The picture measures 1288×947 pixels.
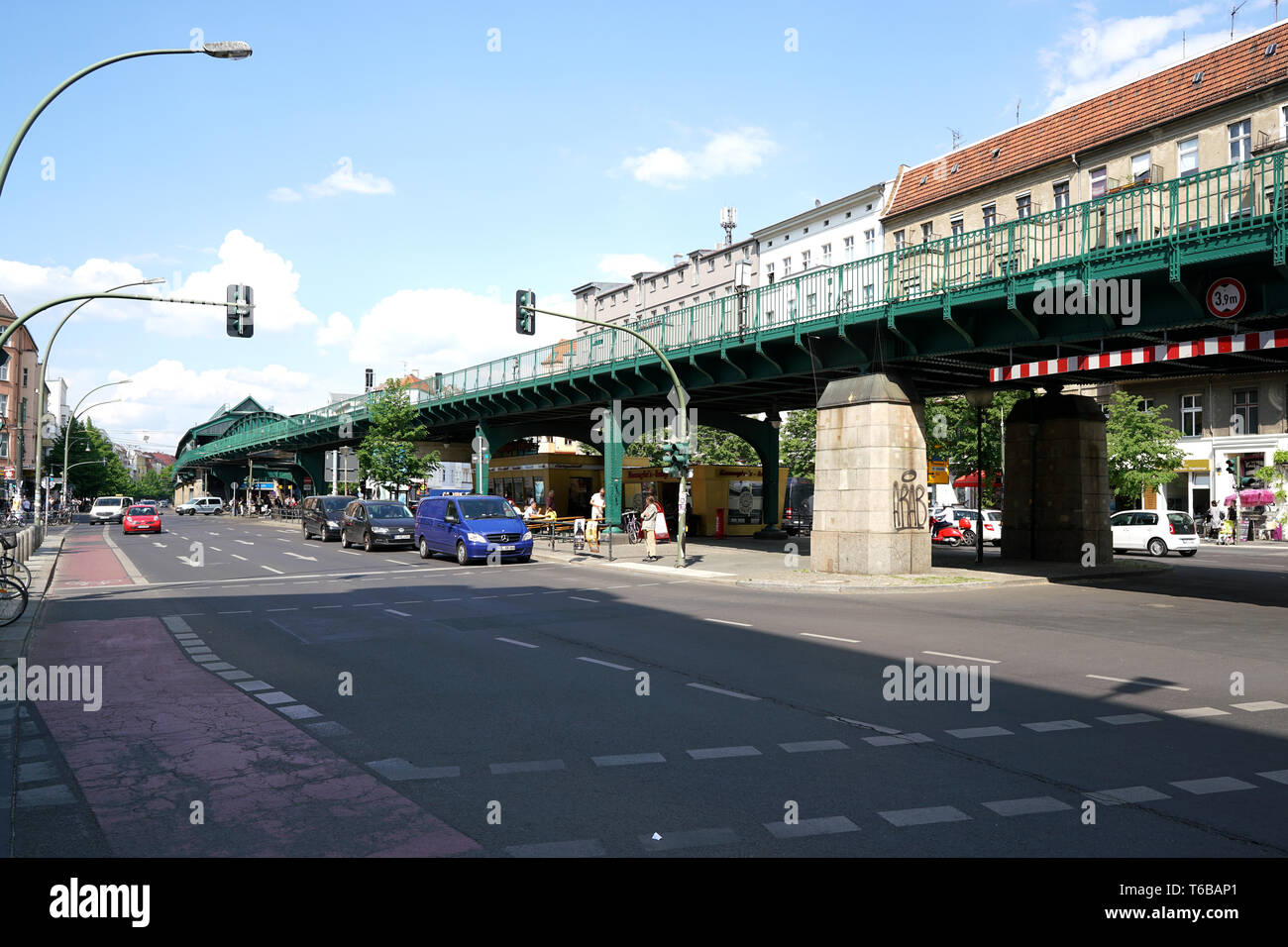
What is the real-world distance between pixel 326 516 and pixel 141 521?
54.6 ft

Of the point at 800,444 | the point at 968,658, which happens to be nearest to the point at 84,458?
the point at 800,444

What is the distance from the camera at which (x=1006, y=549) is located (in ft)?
89.4

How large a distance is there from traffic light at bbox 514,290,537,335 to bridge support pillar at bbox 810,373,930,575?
25.0ft

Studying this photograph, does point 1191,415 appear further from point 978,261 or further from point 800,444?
point 978,261

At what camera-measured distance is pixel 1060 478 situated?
25703 mm

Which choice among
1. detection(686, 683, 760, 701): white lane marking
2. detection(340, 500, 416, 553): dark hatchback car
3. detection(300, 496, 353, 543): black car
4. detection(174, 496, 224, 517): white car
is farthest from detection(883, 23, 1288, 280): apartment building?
detection(174, 496, 224, 517): white car

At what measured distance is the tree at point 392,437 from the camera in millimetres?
49625

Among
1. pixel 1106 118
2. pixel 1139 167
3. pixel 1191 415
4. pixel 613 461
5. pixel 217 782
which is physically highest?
pixel 1106 118

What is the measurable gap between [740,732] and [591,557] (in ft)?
68.5

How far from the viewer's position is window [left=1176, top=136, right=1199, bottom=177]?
3628cm
